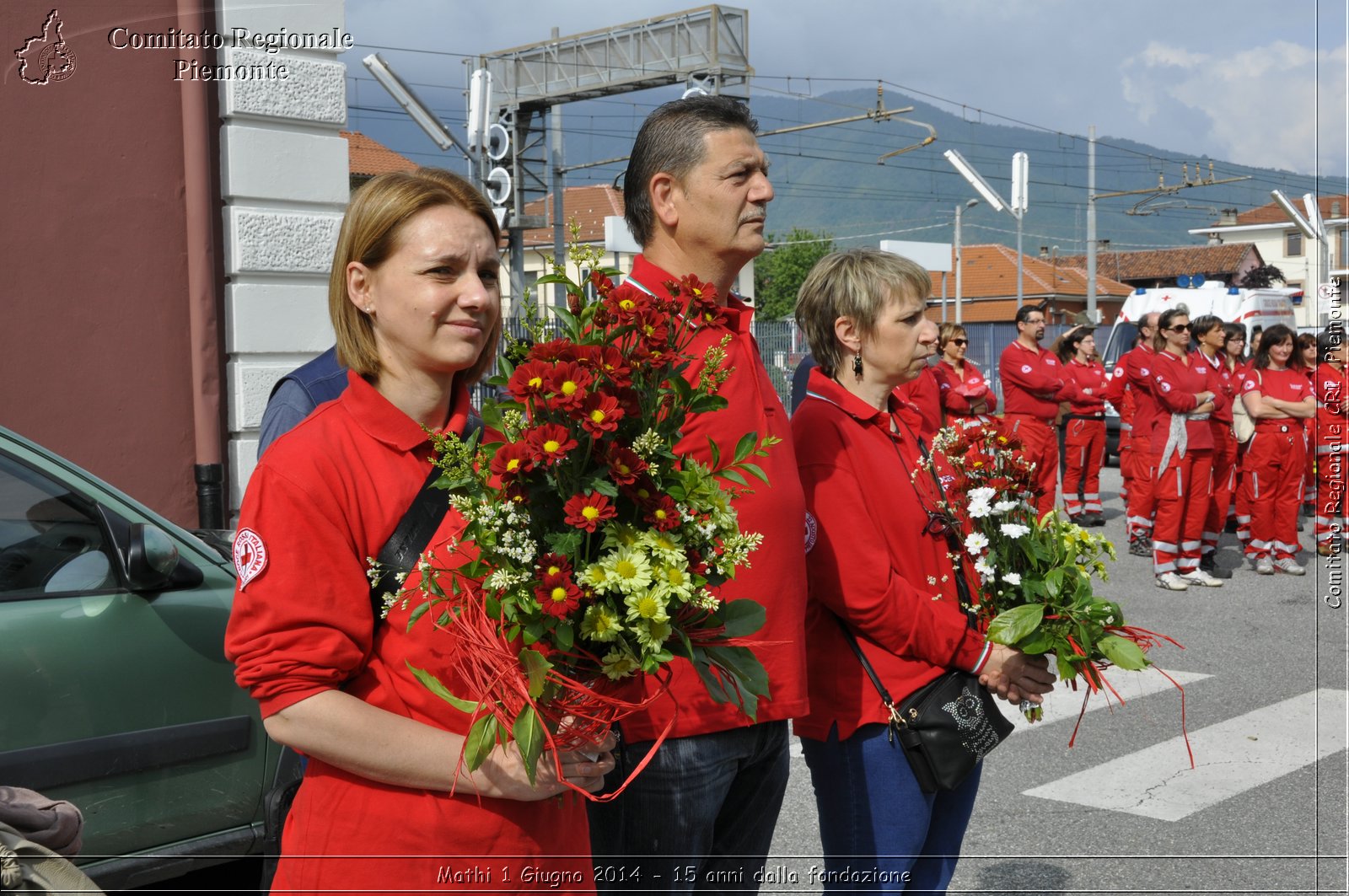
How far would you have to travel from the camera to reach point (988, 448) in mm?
2936

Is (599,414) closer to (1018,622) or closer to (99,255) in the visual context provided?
(1018,622)

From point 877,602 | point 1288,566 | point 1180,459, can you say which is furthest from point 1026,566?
point 1288,566

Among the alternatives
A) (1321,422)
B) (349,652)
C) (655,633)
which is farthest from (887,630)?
(1321,422)

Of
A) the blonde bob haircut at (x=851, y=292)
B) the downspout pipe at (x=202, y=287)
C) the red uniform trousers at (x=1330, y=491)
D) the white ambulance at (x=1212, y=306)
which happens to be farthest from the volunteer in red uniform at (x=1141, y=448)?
the blonde bob haircut at (x=851, y=292)

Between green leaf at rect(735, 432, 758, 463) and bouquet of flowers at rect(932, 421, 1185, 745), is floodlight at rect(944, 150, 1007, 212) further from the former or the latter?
green leaf at rect(735, 432, 758, 463)

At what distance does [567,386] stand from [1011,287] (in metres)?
89.3

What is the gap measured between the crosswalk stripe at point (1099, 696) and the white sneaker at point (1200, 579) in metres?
3.29

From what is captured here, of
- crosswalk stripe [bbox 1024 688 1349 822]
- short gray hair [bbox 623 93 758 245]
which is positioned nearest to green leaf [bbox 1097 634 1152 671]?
short gray hair [bbox 623 93 758 245]

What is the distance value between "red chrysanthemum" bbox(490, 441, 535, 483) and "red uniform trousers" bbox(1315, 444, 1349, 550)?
1114 centimetres

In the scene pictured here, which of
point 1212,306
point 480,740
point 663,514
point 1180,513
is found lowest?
point 1180,513

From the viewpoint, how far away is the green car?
3.57 m

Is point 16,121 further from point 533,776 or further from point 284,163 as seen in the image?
point 533,776

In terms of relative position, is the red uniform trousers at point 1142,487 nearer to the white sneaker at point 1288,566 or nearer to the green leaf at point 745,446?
the white sneaker at point 1288,566

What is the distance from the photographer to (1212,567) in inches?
462
